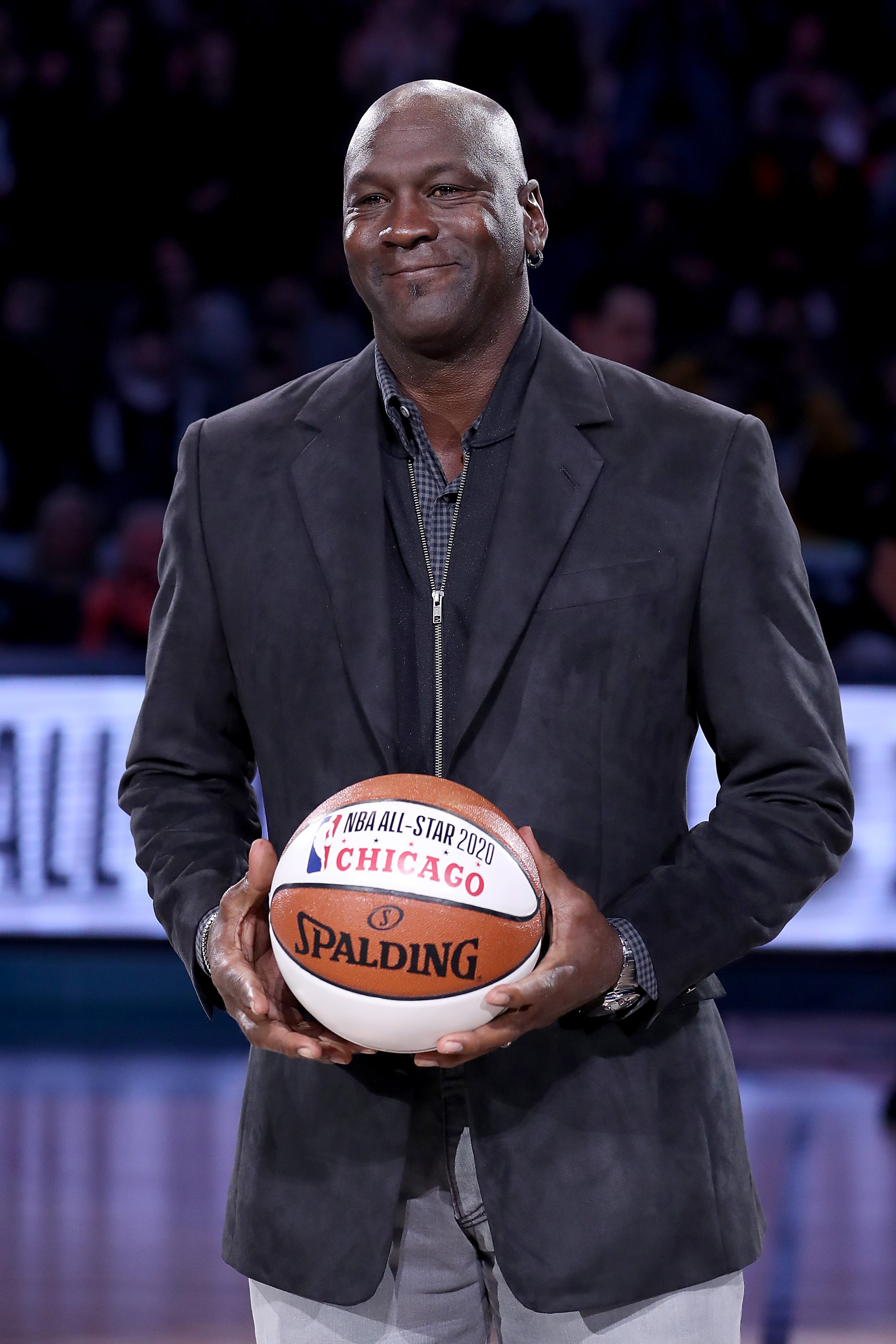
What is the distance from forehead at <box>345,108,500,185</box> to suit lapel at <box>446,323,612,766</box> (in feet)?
0.66

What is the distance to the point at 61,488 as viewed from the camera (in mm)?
6086

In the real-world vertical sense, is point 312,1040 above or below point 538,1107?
above

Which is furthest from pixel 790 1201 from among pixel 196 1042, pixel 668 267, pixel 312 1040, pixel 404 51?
pixel 404 51

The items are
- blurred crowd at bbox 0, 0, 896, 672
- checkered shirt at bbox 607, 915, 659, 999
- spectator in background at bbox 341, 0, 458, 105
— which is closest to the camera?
checkered shirt at bbox 607, 915, 659, 999

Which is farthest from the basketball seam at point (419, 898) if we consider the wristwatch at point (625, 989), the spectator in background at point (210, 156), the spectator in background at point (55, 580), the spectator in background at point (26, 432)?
the spectator in background at point (210, 156)

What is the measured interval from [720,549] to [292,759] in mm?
448

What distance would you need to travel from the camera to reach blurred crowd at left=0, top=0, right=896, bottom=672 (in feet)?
19.8

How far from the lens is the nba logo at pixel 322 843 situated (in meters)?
1.37

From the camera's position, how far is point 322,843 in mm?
1376

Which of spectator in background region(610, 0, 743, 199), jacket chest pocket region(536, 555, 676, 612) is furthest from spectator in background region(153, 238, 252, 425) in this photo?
jacket chest pocket region(536, 555, 676, 612)

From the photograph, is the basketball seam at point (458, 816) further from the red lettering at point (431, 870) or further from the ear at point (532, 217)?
the ear at point (532, 217)

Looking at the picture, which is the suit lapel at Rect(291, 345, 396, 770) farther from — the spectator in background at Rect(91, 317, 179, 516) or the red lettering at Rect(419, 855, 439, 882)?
the spectator in background at Rect(91, 317, 179, 516)

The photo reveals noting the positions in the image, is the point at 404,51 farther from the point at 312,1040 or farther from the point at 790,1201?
the point at 312,1040

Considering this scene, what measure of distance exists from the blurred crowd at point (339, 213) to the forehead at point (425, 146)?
4.38 m
